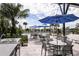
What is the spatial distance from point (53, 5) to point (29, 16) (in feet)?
2.40

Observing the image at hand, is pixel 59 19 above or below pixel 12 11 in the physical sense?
below

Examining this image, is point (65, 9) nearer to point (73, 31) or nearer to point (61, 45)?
point (73, 31)

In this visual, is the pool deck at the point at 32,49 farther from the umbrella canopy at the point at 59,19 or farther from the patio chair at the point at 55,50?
the umbrella canopy at the point at 59,19

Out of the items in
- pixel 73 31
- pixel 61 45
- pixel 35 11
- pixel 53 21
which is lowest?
pixel 61 45

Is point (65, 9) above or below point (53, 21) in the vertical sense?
above

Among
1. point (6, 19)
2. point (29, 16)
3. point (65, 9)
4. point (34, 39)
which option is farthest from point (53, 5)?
point (6, 19)

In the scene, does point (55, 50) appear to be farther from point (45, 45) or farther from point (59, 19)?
point (59, 19)

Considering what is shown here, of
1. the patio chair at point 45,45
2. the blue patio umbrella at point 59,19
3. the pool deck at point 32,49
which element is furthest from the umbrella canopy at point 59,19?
the pool deck at point 32,49

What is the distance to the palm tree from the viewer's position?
4.60 metres

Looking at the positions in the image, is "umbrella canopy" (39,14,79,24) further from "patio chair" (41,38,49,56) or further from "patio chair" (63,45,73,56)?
"patio chair" (63,45,73,56)

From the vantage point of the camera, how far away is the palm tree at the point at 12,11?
181 inches

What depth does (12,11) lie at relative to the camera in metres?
4.64

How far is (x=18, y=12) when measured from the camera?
15.2ft

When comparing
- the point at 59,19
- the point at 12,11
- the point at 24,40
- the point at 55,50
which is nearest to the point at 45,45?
the point at 55,50
